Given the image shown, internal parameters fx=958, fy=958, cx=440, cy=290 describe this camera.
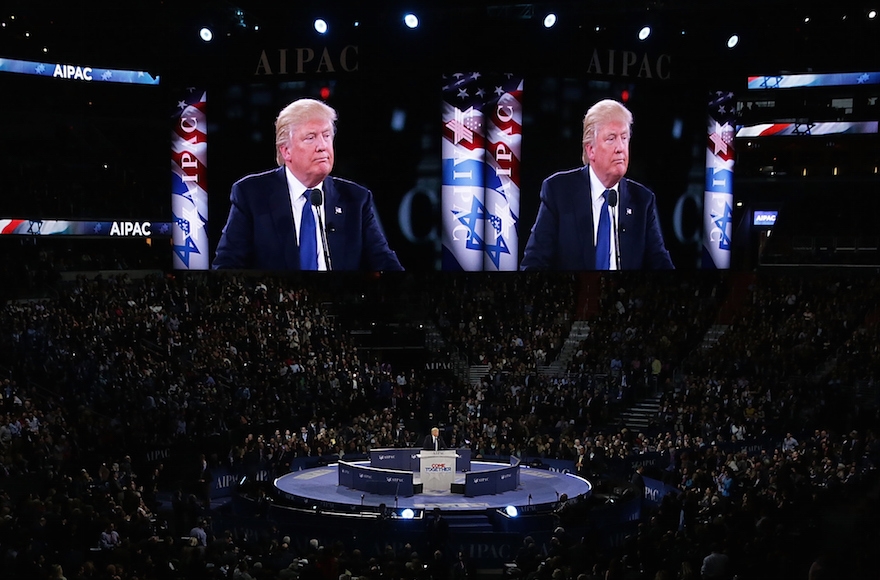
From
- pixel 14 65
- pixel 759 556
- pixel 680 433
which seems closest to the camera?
pixel 759 556

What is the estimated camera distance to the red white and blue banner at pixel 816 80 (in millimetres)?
34562

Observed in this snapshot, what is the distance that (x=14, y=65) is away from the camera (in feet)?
102

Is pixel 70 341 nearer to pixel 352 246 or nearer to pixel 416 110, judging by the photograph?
pixel 352 246

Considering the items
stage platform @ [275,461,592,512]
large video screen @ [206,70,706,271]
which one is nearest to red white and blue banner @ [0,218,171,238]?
large video screen @ [206,70,706,271]

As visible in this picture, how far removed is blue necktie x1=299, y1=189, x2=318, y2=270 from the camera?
62.8ft

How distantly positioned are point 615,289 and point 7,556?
2496cm

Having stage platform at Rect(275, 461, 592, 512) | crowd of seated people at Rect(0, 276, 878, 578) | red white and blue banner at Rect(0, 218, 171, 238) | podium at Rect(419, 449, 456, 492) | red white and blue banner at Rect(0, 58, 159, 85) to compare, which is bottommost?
stage platform at Rect(275, 461, 592, 512)

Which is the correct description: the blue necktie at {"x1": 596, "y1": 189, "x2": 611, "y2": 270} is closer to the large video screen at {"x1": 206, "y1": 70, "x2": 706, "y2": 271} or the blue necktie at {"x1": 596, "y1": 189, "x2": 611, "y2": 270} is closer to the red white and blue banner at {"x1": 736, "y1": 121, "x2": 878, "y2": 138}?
the large video screen at {"x1": 206, "y1": 70, "x2": 706, "y2": 271}

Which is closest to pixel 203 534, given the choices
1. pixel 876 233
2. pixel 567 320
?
pixel 567 320

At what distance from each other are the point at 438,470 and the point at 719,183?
29.0ft

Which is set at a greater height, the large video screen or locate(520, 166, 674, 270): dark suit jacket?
the large video screen

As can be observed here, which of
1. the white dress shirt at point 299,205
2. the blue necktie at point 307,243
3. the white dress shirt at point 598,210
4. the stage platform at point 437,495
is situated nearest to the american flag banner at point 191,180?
the white dress shirt at point 299,205

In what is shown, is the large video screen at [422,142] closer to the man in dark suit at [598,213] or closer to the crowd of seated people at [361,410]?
the man in dark suit at [598,213]

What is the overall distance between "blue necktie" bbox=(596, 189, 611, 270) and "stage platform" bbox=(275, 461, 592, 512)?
15.2 ft
